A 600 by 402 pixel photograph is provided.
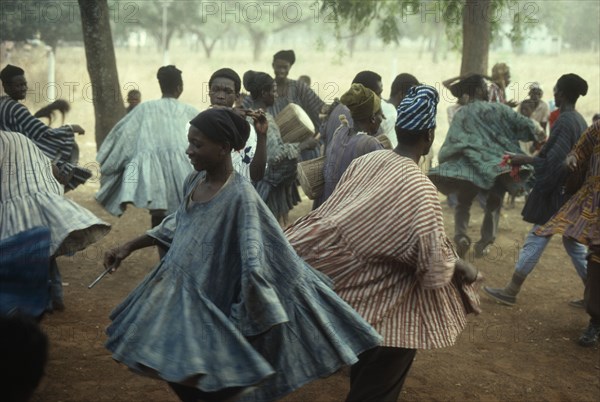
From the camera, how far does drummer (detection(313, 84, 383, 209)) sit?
16.8 ft

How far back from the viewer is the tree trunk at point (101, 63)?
9711mm

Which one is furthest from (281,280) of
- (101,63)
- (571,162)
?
(101,63)

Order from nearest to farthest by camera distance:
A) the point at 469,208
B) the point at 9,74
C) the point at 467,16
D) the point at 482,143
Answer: the point at 9,74 → the point at 482,143 → the point at 469,208 → the point at 467,16

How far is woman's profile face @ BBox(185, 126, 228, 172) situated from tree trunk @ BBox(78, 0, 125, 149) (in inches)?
273

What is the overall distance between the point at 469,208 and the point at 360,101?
12.8 ft

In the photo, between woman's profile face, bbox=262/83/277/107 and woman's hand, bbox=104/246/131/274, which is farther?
woman's profile face, bbox=262/83/277/107

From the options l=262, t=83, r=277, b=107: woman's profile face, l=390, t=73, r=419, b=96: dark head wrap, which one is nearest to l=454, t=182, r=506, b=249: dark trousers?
l=390, t=73, r=419, b=96: dark head wrap

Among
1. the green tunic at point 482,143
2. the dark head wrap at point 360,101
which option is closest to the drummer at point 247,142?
the dark head wrap at point 360,101

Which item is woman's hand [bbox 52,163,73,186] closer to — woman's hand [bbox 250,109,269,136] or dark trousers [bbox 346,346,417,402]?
woman's hand [bbox 250,109,269,136]

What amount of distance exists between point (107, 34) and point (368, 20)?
4.49m

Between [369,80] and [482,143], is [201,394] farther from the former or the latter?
[482,143]

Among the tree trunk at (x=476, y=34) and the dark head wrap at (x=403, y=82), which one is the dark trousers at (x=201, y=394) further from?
the tree trunk at (x=476, y=34)

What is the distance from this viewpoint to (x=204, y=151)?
3408 mm

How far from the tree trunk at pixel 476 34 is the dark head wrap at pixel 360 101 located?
20.8 ft
